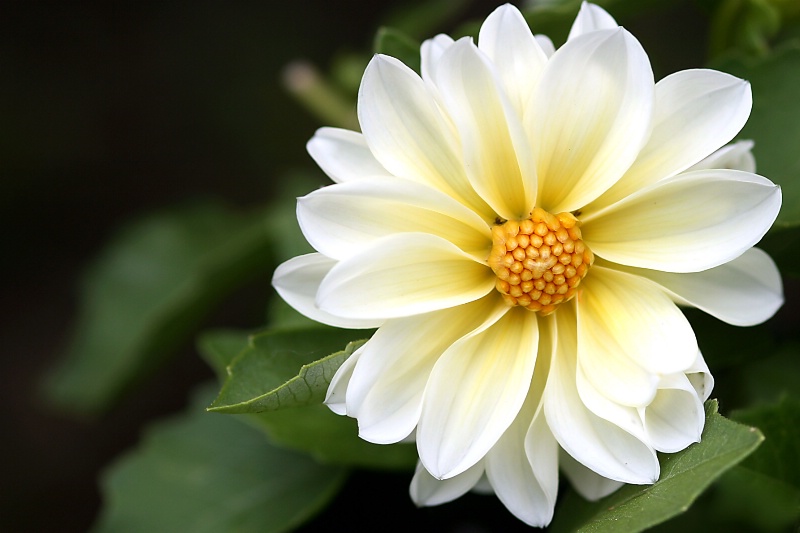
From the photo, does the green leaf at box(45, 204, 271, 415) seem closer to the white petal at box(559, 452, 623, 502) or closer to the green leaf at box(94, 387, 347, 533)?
the green leaf at box(94, 387, 347, 533)

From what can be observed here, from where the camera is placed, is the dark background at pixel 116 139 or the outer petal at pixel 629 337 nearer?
the outer petal at pixel 629 337

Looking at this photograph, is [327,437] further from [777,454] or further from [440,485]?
[777,454]

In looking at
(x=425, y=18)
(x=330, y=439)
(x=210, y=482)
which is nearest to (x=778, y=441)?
(x=330, y=439)

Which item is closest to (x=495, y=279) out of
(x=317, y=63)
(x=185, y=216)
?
(x=185, y=216)

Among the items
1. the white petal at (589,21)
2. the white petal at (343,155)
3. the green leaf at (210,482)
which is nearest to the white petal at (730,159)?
the white petal at (589,21)

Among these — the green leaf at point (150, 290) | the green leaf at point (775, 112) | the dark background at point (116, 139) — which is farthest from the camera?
the dark background at point (116, 139)

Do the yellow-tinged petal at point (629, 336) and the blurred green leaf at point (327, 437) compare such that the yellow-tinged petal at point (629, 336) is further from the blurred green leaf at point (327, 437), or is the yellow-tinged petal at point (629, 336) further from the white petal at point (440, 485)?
the blurred green leaf at point (327, 437)

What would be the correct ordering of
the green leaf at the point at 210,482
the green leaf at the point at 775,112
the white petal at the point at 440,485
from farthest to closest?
the green leaf at the point at 210,482
the green leaf at the point at 775,112
the white petal at the point at 440,485

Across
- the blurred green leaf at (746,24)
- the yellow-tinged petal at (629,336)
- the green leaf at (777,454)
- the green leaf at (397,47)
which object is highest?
the green leaf at (397,47)

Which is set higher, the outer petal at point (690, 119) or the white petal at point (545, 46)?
the white petal at point (545, 46)
